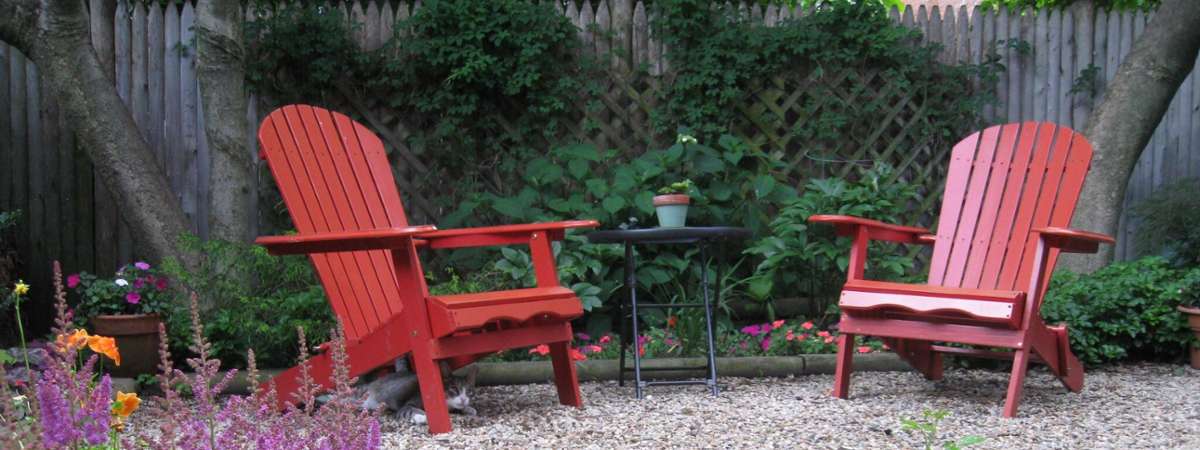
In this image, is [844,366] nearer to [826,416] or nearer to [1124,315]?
[826,416]

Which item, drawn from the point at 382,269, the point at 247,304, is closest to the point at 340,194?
the point at 382,269

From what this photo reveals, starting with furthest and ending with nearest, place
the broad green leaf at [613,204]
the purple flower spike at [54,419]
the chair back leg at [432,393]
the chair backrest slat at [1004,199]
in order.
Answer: the broad green leaf at [613,204] < the chair backrest slat at [1004,199] < the chair back leg at [432,393] < the purple flower spike at [54,419]

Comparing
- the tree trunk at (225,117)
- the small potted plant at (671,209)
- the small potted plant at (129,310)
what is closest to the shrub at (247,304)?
the small potted plant at (129,310)

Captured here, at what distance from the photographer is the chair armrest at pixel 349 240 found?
2.58m

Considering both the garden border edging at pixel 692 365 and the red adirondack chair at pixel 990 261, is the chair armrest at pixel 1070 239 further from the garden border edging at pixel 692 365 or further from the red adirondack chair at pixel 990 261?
the garden border edging at pixel 692 365

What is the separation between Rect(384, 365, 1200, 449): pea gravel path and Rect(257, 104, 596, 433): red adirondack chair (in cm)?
19

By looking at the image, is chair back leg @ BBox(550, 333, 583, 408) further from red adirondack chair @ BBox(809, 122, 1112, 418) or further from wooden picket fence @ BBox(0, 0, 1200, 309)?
wooden picket fence @ BBox(0, 0, 1200, 309)

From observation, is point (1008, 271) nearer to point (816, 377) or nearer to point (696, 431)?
point (816, 377)

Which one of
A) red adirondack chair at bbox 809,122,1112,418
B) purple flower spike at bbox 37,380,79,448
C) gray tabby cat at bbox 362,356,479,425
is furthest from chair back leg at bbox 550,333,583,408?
purple flower spike at bbox 37,380,79,448

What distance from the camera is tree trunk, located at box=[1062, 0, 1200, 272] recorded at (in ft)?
14.6

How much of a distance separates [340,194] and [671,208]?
1.11 meters

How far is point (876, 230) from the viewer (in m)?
3.29

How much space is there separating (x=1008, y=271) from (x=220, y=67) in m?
2.96

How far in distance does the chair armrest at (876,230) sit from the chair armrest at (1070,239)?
1.52 feet
